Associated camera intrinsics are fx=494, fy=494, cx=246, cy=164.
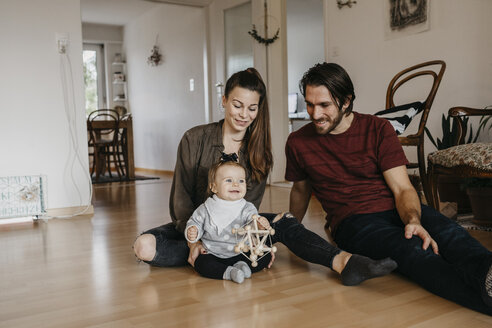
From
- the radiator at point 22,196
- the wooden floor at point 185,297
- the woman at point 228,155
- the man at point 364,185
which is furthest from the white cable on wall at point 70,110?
the man at point 364,185

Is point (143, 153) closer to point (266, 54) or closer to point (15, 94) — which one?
point (266, 54)

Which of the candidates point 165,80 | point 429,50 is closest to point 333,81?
point 429,50

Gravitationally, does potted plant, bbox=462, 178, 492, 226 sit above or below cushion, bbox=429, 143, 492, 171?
below

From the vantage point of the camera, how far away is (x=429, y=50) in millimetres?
3512

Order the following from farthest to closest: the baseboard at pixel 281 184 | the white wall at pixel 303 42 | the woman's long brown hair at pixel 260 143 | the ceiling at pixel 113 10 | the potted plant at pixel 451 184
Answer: the white wall at pixel 303 42 < the ceiling at pixel 113 10 < the baseboard at pixel 281 184 < the potted plant at pixel 451 184 < the woman's long brown hair at pixel 260 143

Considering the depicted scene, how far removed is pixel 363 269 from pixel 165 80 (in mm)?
6282

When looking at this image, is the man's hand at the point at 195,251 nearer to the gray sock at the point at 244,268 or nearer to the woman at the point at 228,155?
the woman at the point at 228,155

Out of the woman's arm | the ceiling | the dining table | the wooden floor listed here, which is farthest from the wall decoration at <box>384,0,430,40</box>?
the ceiling

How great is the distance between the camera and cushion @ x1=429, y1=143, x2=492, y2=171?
216 centimetres

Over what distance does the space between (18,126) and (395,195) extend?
8.51ft

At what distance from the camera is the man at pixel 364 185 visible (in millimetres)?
1526

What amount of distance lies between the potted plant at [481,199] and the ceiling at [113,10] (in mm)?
5316

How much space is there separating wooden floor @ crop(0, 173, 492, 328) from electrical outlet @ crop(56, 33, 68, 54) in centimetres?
162

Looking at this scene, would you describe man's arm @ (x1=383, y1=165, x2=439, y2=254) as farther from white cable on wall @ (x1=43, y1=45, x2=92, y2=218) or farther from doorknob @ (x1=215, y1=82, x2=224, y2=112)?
doorknob @ (x1=215, y1=82, x2=224, y2=112)
